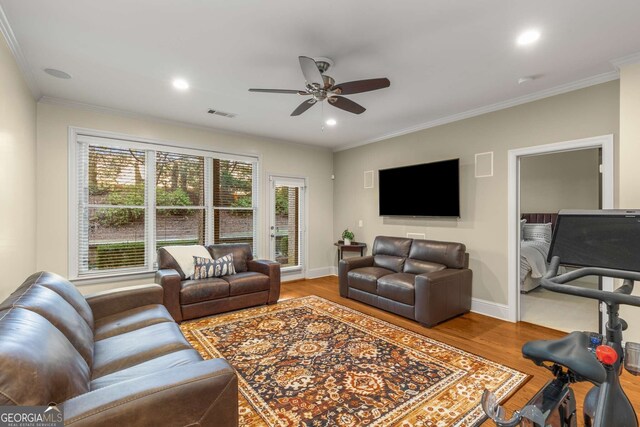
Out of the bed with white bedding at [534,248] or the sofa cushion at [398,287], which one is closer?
the sofa cushion at [398,287]

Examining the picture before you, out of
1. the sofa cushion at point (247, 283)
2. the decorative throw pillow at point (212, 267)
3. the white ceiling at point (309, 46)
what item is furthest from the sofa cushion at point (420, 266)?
the decorative throw pillow at point (212, 267)

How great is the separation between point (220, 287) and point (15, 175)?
7.46ft

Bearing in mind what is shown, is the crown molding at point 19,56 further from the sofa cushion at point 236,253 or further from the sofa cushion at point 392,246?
the sofa cushion at point 392,246

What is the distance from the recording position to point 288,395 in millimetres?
2189

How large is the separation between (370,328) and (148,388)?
2.63 m

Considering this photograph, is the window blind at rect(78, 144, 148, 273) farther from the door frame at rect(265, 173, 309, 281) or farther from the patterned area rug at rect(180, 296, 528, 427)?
the door frame at rect(265, 173, 309, 281)

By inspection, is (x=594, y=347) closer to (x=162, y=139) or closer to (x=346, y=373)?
(x=346, y=373)

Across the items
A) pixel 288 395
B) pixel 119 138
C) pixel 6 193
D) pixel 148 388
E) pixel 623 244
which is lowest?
pixel 288 395

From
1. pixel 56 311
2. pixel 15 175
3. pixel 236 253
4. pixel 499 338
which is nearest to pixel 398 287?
pixel 499 338

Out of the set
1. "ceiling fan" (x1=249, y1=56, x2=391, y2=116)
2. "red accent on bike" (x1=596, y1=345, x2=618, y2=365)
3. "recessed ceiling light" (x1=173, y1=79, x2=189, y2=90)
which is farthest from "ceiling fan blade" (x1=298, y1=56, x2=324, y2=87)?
"red accent on bike" (x1=596, y1=345, x2=618, y2=365)

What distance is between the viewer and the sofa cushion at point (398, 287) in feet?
12.0

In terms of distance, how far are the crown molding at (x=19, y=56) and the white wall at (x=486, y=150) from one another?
15.4ft

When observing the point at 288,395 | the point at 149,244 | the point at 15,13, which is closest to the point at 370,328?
the point at 288,395

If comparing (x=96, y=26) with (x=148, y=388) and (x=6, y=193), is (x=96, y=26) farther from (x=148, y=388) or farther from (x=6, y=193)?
(x=148, y=388)
